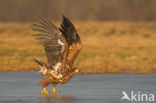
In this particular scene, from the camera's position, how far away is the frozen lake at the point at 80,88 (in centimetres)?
1385

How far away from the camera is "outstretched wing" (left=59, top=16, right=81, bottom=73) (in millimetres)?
14562

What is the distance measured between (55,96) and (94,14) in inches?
2695

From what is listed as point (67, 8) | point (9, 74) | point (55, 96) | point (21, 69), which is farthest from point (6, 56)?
point (67, 8)

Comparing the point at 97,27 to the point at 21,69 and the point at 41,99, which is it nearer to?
the point at 21,69

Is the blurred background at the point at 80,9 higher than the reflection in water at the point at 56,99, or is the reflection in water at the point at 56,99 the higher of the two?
the blurred background at the point at 80,9

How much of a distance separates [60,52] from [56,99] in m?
1.49

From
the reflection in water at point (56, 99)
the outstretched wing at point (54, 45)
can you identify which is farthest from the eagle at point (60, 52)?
the reflection in water at point (56, 99)

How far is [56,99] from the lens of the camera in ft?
45.4

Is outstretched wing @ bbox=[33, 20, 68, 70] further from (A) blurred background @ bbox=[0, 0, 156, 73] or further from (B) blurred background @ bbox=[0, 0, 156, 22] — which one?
(B) blurred background @ bbox=[0, 0, 156, 22]

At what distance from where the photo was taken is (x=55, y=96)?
14.5 metres

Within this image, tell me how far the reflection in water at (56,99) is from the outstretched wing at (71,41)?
0.79 m

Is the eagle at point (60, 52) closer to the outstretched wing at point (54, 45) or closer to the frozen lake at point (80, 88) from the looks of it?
the outstretched wing at point (54, 45)

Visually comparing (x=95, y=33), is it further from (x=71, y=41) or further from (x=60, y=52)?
(x=60, y=52)

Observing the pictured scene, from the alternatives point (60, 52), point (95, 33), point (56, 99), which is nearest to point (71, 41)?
point (60, 52)
